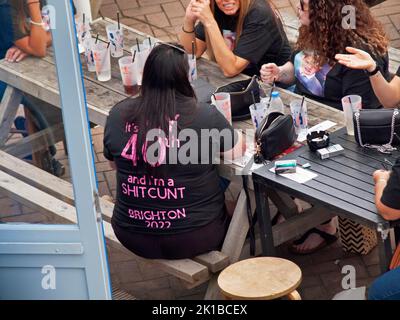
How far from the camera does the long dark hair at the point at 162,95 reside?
15.0 ft

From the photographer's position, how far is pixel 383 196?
166 inches

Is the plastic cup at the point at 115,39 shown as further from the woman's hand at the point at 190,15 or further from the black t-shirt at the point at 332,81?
the black t-shirt at the point at 332,81

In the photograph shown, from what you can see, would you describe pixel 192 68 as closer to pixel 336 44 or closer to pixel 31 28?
pixel 336 44

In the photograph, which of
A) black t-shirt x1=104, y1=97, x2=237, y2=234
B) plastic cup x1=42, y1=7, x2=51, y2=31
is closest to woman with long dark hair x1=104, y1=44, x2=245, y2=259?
black t-shirt x1=104, y1=97, x2=237, y2=234

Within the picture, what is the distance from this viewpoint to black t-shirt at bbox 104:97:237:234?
15.0ft

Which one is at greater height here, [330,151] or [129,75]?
[129,75]

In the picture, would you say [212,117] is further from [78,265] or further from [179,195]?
[78,265]

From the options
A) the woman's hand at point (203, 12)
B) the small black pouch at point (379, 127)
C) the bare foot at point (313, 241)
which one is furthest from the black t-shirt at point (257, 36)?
the small black pouch at point (379, 127)

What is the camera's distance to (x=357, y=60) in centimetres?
493

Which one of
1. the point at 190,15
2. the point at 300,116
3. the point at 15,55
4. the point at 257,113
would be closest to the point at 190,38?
the point at 190,15

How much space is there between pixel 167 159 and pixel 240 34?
1454 mm

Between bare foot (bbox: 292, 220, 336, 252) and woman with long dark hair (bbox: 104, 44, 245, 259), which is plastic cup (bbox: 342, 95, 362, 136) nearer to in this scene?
woman with long dark hair (bbox: 104, 44, 245, 259)

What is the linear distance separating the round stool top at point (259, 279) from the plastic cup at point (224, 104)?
2.83 ft
